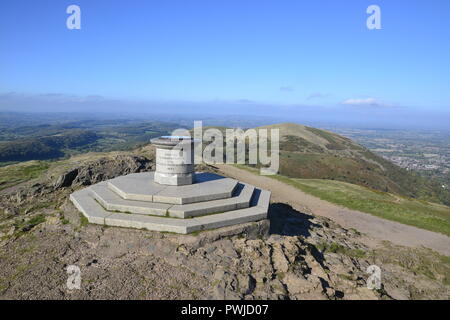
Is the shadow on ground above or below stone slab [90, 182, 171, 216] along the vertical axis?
below

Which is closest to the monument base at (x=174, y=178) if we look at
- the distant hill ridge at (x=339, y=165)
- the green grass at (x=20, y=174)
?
the green grass at (x=20, y=174)

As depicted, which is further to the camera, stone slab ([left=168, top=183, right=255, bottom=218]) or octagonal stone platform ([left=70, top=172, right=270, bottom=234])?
stone slab ([left=168, top=183, right=255, bottom=218])

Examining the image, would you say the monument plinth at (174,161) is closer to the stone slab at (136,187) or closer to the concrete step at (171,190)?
the concrete step at (171,190)

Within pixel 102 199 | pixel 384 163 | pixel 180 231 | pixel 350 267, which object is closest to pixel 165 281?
pixel 180 231

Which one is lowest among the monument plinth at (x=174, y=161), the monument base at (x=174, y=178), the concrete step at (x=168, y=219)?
the concrete step at (x=168, y=219)

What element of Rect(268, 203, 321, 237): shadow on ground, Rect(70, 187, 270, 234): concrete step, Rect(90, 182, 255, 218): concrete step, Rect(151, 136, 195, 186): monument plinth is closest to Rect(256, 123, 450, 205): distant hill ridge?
Rect(268, 203, 321, 237): shadow on ground

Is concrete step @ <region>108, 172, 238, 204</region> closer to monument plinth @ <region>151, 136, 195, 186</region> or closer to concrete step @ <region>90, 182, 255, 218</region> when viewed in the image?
concrete step @ <region>90, 182, 255, 218</region>
